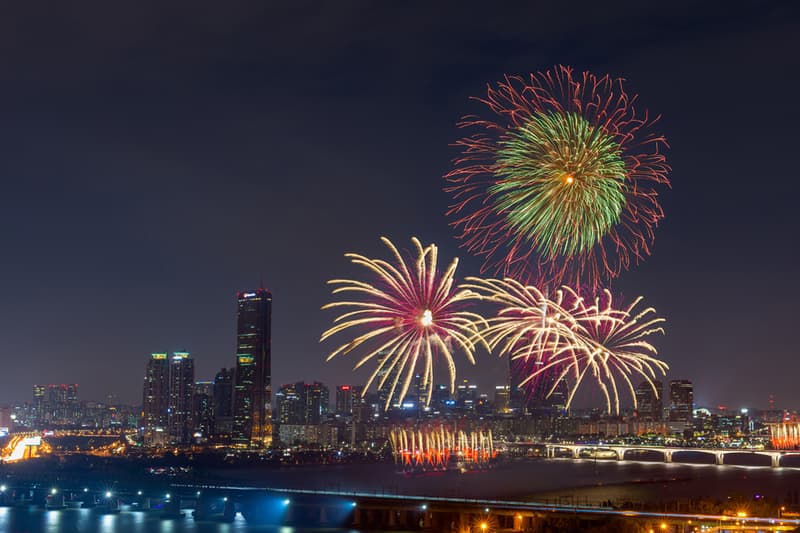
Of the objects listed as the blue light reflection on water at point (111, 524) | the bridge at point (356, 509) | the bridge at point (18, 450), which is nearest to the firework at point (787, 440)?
the bridge at point (356, 509)

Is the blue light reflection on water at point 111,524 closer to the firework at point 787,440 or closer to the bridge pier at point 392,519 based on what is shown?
the bridge pier at point 392,519

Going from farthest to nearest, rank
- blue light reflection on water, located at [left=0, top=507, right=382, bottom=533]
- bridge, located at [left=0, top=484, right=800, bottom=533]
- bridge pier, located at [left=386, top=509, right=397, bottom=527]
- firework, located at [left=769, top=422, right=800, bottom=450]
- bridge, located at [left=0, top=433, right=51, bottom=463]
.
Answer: firework, located at [left=769, top=422, right=800, bottom=450]
bridge, located at [left=0, top=433, right=51, bottom=463]
blue light reflection on water, located at [left=0, top=507, right=382, bottom=533]
bridge pier, located at [left=386, top=509, right=397, bottom=527]
bridge, located at [left=0, top=484, right=800, bottom=533]

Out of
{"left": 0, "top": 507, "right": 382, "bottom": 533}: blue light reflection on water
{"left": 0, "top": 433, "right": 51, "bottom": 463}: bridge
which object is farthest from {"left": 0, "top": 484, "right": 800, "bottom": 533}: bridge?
{"left": 0, "top": 433, "right": 51, "bottom": 463}: bridge

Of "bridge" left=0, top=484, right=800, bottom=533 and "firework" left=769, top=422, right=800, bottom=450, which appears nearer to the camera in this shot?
"bridge" left=0, top=484, right=800, bottom=533

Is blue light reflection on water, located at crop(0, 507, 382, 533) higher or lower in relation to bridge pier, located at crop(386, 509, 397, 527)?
lower

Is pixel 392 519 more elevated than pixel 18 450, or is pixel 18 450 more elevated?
pixel 18 450

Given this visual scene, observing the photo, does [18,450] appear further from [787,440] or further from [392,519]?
[787,440]

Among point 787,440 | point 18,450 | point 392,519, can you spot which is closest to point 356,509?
point 392,519

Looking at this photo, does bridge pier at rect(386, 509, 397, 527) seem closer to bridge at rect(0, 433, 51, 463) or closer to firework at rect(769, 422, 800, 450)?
bridge at rect(0, 433, 51, 463)

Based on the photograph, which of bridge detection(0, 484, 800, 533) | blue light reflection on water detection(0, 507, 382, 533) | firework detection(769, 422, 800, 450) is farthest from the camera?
firework detection(769, 422, 800, 450)
